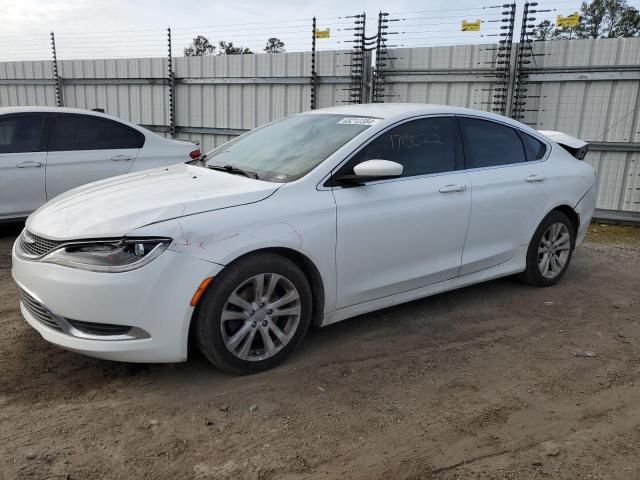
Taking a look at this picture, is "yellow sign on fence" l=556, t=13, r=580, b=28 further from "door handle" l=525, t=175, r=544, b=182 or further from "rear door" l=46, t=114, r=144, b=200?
"rear door" l=46, t=114, r=144, b=200

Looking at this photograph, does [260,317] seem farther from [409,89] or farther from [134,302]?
[409,89]

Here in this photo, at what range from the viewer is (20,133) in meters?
6.45

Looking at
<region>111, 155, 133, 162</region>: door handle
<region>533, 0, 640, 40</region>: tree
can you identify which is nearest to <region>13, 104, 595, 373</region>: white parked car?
<region>111, 155, 133, 162</region>: door handle

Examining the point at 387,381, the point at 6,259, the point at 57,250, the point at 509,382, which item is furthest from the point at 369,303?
the point at 6,259

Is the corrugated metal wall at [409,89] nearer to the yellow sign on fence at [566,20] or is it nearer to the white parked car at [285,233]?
the yellow sign on fence at [566,20]

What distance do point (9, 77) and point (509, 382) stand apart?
15066 mm

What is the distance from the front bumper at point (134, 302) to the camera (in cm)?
294

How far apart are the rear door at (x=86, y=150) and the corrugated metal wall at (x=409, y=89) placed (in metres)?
4.10

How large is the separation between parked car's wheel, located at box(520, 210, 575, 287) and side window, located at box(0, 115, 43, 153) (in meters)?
5.48

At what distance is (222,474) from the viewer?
8.26ft

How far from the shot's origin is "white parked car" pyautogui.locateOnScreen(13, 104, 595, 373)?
301 cm

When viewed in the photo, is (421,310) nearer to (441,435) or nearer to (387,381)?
(387,381)

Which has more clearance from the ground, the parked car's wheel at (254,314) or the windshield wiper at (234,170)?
the windshield wiper at (234,170)

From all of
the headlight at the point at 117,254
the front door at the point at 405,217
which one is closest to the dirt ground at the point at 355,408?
the front door at the point at 405,217
